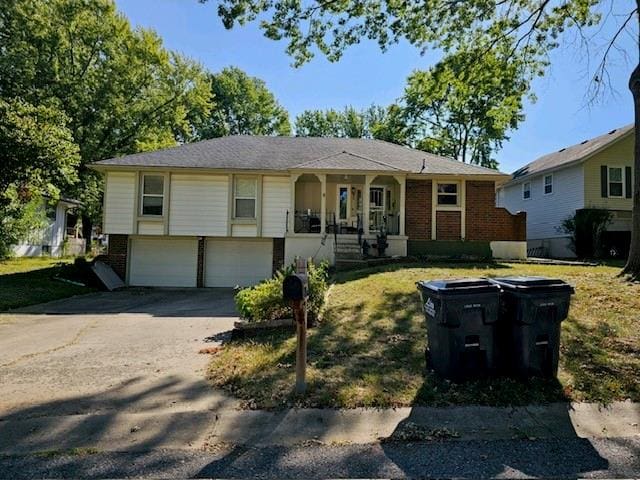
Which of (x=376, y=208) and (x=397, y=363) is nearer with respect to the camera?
(x=397, y=363)

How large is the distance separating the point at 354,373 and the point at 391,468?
181 cm

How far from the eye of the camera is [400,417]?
12.5 ft

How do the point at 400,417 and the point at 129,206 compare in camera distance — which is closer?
the point at 400,417

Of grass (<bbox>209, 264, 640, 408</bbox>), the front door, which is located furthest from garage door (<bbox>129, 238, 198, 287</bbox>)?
grass (<bbox>209, 264, 640, 408</bbox>)

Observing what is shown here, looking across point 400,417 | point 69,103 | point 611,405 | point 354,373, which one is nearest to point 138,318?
point 354,373

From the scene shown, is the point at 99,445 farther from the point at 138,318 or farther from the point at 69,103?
the point at 69,103

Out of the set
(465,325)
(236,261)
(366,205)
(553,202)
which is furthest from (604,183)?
(465,325)

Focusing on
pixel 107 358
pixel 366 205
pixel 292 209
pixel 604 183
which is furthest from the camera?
pixel 604 183

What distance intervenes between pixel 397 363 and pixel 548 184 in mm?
22650

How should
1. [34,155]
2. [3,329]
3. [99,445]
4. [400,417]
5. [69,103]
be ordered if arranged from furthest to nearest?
[69,103] → [34,155] → [3,329] → [400,417] → [99,445]

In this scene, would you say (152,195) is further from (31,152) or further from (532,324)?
(532,324)

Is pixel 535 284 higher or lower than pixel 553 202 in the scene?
lower

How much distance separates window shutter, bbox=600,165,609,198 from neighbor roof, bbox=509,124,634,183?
1.13 meters

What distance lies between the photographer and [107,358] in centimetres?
613
